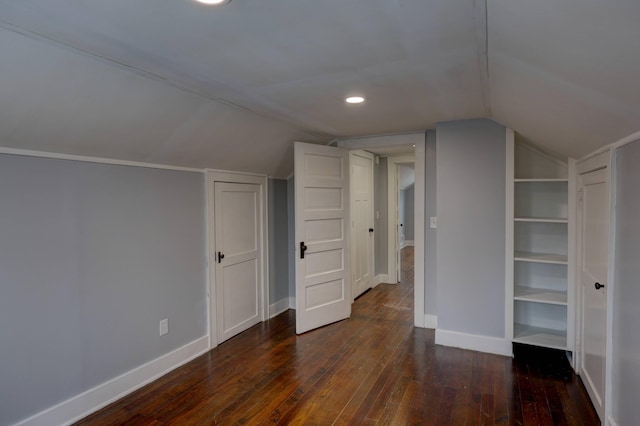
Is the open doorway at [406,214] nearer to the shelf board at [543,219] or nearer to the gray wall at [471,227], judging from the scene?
the gray wall at [471,227]

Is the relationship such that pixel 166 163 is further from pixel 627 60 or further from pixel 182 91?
pixel 627 60

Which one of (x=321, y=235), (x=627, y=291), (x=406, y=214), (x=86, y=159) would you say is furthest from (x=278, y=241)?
(x=406, y=214)

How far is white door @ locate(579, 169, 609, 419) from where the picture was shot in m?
2.30

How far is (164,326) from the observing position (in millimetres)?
3098

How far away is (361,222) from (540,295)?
252cm

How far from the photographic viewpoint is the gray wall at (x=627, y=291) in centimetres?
181

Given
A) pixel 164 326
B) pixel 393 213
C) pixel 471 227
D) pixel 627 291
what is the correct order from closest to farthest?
pixel 627 291 → pixel 164 326 → pixel 471 227 → pixel 393 213

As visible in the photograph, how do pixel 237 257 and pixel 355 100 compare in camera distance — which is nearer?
pixel 355 100

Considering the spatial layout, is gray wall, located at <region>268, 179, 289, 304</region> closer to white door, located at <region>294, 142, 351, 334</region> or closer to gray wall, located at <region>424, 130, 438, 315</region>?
white door, located at <region>294, 142, 351, 334</region>

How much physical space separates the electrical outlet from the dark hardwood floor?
1.11 feet

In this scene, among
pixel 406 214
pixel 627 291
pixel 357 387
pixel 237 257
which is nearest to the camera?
pixel 627 291

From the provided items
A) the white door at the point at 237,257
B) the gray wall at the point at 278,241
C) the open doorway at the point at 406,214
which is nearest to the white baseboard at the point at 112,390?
the white door at the point at 237,257

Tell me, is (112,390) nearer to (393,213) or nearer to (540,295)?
(540,295)

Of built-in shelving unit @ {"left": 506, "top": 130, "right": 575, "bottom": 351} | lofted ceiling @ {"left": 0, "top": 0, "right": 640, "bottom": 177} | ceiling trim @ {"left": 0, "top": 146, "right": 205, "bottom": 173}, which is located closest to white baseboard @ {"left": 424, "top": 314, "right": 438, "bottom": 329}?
built-in shelving unit @ {"left": 506, "top": 130, "right": 575, "bottom": 351}
